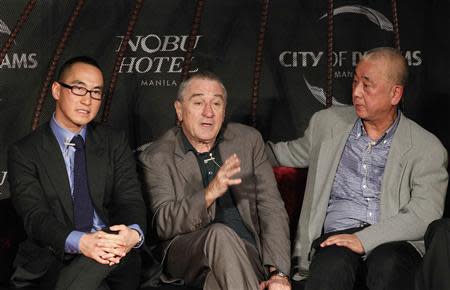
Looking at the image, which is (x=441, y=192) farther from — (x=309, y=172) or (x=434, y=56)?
(x=434, y=56)

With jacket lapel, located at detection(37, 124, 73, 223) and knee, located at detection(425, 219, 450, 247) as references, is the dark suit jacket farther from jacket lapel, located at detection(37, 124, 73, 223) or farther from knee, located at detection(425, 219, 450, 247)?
knee, located at detection(425, 219, 450, 247)

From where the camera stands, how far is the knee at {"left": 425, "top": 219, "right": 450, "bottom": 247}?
277 cm

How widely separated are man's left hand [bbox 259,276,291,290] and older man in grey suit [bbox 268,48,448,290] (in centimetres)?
14

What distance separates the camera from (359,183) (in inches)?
128

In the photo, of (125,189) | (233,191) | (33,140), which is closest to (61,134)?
(33,140)

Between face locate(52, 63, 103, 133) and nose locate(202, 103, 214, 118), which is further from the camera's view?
nose locate(202, 103, 214, 118)

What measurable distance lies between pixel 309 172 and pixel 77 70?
1066 mm

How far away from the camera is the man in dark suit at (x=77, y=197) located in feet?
9.06

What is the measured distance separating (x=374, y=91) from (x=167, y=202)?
954 millimetres

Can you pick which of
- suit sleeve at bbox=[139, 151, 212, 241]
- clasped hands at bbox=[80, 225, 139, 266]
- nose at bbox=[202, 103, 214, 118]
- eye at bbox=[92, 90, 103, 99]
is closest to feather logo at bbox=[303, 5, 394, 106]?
nose at bbox=[202, 103, 214, 118]

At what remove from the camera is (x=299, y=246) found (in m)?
3.30

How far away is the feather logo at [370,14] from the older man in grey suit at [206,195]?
107 centimetres

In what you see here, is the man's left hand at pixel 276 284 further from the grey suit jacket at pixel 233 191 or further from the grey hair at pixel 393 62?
the grey hair at pixel 393 62

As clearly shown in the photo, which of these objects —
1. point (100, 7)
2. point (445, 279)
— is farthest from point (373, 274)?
point (100, 7)
